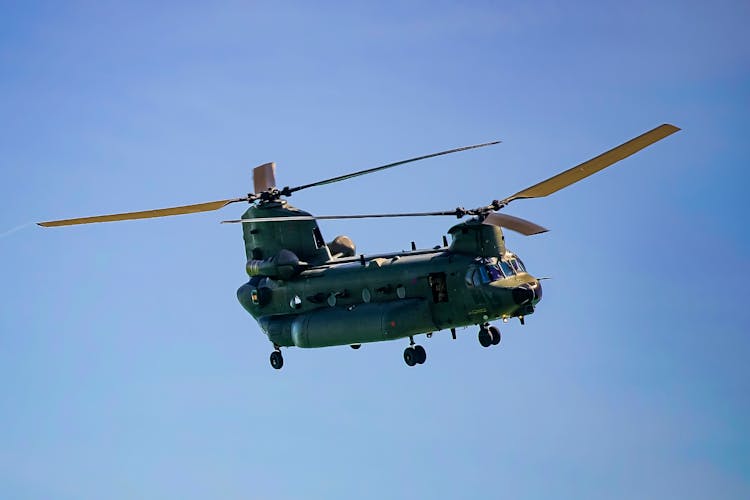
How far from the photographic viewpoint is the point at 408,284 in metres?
58.7

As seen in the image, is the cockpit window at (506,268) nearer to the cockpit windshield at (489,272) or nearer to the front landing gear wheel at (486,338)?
the cockpit windshield at (489,272)

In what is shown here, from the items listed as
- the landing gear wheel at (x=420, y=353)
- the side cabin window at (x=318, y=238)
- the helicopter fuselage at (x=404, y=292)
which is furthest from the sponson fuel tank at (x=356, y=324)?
the side cabin window at (x=318, y=238)

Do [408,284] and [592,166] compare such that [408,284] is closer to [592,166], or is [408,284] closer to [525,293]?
[525,293]

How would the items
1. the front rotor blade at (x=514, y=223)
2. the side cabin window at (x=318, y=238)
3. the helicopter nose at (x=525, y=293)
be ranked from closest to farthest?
the front rotor blade at (x=514, y=223), the helicopter nose at (x=525, y=293), the side cabin window at (x=318, y=238)

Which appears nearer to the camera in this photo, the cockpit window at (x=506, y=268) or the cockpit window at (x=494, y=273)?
the cockpit window at (x=494, y=273)

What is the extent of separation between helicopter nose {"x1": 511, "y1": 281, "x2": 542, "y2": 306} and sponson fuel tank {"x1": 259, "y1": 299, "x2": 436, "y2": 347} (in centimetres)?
348

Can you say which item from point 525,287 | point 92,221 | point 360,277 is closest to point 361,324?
point 360,277

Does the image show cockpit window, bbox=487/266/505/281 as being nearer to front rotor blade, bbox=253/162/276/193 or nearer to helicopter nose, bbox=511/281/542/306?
helicopter nose, bbox=511/281/542/306

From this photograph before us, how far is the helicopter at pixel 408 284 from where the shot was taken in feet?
188

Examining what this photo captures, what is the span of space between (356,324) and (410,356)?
92.4 inches

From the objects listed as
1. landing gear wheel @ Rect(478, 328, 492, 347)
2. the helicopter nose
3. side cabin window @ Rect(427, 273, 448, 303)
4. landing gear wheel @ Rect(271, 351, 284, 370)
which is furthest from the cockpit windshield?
landing gear wheel @ Rect(271, 351, 284, 370)

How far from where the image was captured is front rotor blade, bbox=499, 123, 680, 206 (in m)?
58.1

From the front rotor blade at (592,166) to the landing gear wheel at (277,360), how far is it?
1109cm

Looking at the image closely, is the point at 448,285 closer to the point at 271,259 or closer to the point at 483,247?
the point at 483,247
